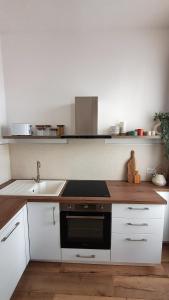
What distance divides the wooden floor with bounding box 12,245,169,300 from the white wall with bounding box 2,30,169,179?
1096 mm

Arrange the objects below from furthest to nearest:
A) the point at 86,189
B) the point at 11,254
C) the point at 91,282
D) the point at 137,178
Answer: the point at 137,178
the point at 86,189
the point at 91,282
the point at 11,254

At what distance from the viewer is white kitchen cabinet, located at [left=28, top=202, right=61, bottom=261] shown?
186 centimetres

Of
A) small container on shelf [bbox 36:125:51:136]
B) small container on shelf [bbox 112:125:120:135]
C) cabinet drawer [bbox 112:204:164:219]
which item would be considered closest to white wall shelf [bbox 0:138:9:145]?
small container on shelf [bbox 36:125:51:136]

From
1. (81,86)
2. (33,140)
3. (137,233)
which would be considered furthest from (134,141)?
(33,140)

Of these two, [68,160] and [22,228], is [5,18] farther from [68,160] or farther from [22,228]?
[22,228]

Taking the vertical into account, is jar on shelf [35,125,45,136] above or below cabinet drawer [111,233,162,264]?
above

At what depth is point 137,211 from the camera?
1832mm

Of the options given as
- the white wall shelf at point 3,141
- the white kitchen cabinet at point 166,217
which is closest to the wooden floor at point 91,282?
the white kitchen cabinet at point 166,217

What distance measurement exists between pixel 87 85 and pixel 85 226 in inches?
68.8

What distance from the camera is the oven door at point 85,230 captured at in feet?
6.04

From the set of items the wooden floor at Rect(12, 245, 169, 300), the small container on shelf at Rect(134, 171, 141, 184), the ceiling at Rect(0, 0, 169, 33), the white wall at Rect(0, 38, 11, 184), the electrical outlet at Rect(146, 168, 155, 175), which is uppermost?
the ceiling at Rect(0, 0, 169, 33)

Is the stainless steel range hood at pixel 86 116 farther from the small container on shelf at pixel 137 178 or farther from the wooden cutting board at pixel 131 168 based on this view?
the small container on shelf at pixel 137 178

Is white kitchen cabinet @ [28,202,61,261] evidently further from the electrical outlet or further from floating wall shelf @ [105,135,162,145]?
the electrical outlet

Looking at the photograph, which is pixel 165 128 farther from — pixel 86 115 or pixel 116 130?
pixel 86 115
